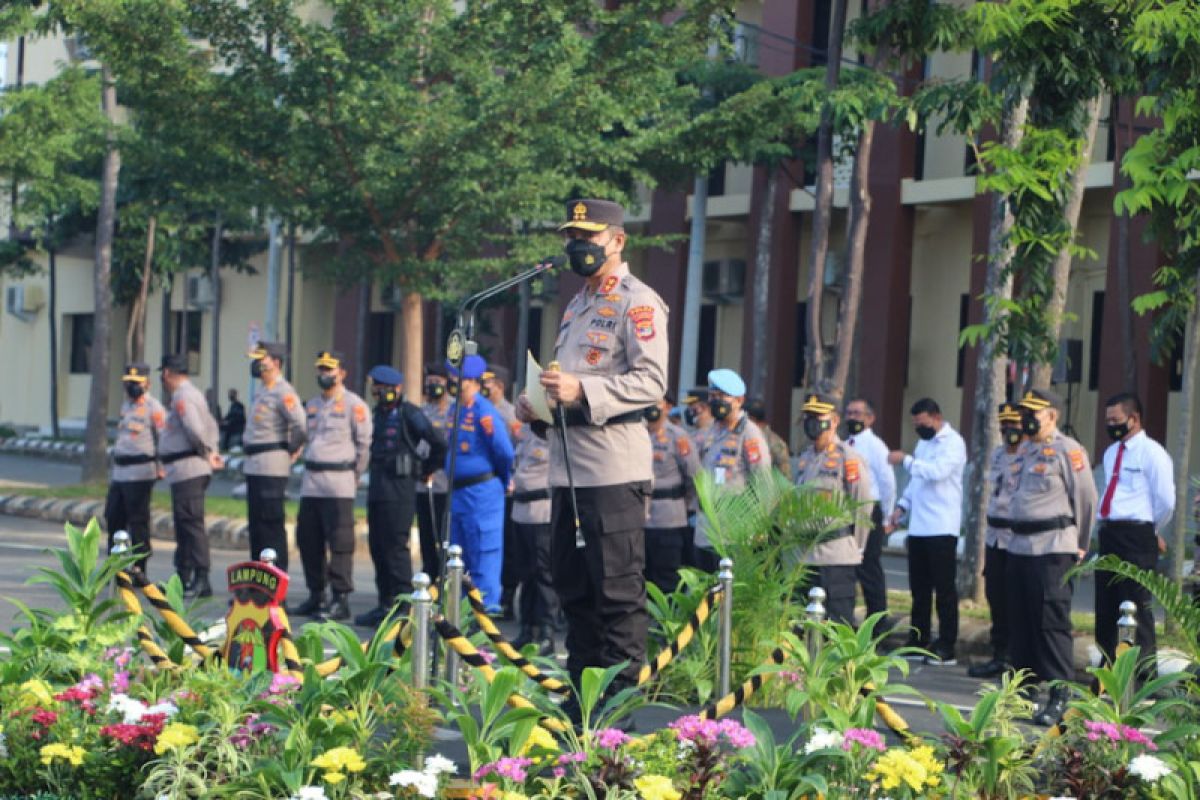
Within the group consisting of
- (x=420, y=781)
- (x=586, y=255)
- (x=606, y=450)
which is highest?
(x=586, y=255)

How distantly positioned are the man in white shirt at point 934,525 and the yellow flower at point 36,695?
7641 mm

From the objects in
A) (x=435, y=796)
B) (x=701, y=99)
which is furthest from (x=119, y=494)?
(x=701, y=99)

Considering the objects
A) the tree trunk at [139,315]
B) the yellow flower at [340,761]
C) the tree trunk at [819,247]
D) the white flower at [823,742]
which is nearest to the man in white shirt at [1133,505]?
the white flower at [823,742]

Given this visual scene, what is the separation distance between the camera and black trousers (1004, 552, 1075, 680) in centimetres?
1071

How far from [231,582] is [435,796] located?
2.85 m

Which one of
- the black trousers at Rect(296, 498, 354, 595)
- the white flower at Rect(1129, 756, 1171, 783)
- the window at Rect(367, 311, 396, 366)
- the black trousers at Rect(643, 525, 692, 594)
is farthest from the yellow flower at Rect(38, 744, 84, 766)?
the window at Rect(367, 311, 396, 366)

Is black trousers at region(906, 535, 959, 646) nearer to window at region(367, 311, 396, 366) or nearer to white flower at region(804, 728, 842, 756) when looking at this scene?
white flower at region(804, 728, 842, 756)

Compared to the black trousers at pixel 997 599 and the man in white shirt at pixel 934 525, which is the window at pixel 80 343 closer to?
the man in white shirt at pixel 934 525

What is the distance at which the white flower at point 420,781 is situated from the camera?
6.11 metres

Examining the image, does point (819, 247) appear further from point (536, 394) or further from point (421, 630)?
point (421, 630)

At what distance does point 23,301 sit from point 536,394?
4571 centimetres

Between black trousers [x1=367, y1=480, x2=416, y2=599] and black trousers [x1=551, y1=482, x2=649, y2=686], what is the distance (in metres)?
6.93

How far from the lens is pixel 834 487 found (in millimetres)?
11875

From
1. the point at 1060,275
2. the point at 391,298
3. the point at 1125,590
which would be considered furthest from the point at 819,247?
the point at 391,298
